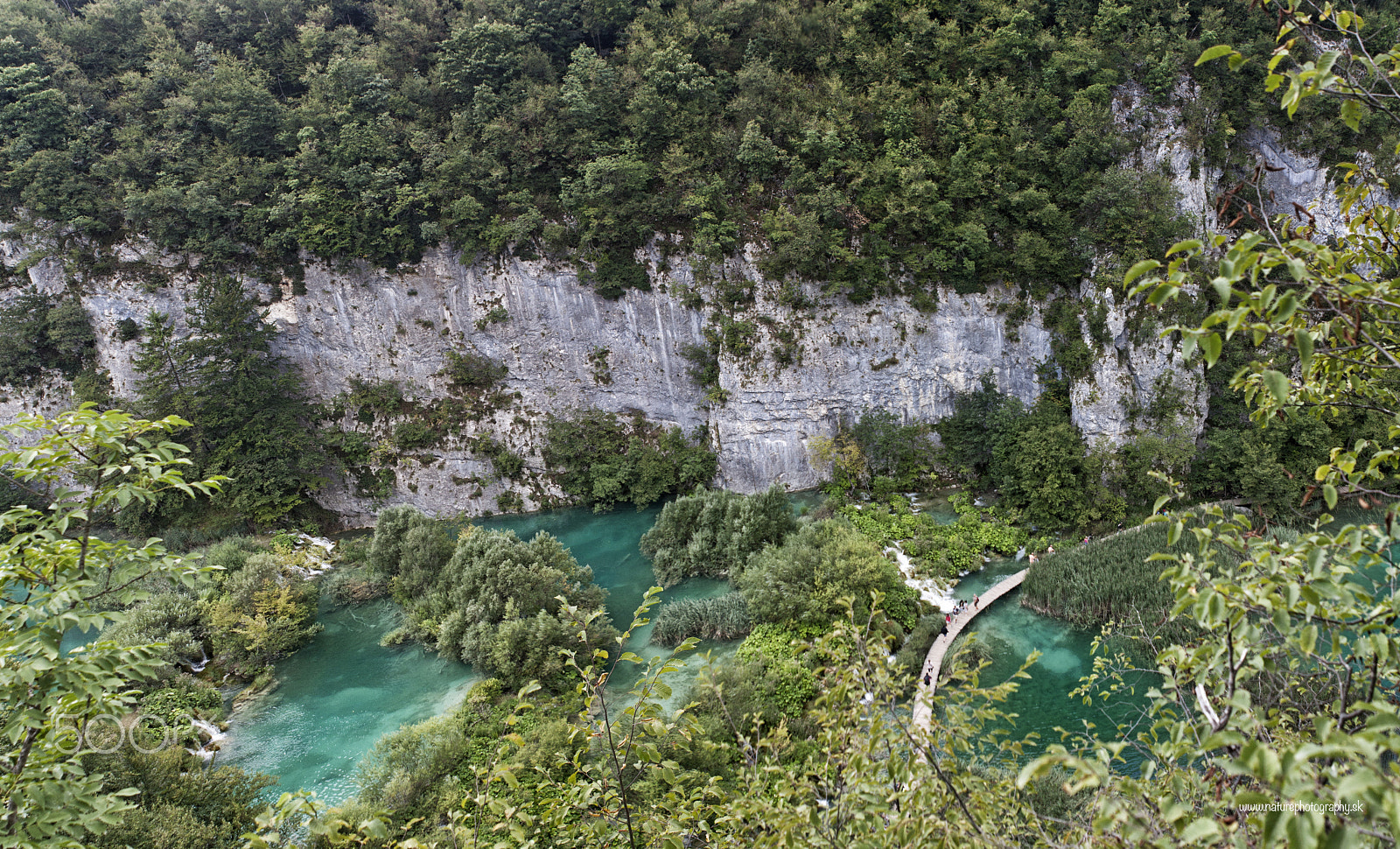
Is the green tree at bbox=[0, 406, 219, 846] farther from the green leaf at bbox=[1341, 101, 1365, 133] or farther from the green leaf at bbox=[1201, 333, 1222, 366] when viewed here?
the green leaf at bbox=[1341, 101, 1365, 133]

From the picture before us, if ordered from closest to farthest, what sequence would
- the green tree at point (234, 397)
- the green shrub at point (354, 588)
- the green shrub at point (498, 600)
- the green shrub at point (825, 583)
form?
the green shrub at point (498, 600)
the green shrub at point (825, 583)
the green shrub at point (354, 588)
the green tree at point (234, 397)

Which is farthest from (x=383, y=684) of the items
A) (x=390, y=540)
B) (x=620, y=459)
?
(x=620, y=459)

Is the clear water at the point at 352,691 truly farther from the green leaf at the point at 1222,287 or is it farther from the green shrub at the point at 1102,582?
the green leaf at the point at 1222,287

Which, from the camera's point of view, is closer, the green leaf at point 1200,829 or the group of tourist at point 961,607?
the green leaf at point 1200,829

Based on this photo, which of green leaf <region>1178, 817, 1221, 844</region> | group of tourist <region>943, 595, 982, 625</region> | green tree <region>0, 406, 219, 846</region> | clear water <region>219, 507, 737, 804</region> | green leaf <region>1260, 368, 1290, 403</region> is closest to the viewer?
green leaf <region>1178, 817, 1221, 844</region>

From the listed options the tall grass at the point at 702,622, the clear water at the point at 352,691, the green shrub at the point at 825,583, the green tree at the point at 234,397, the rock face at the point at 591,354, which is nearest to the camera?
the clear water at the point at 352,691

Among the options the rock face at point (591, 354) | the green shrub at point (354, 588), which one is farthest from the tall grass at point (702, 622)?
the green shrub at point (354, 588)

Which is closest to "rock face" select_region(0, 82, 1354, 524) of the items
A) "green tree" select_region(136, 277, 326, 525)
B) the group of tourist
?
"green tree" select_region(136, 277, 326, 525)
